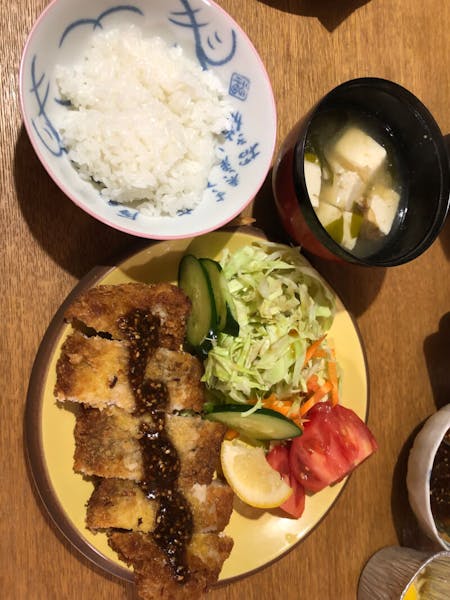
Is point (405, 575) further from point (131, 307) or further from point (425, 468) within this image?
point (131, 307)

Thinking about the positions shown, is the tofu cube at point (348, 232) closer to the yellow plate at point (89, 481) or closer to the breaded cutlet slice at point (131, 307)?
the yellow plate at point (89, 481)

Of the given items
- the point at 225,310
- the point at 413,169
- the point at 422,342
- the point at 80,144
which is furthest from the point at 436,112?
the point at 80,144

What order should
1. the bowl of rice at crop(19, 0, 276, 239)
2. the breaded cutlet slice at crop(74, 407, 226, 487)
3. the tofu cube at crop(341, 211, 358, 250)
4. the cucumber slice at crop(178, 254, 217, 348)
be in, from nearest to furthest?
1. the bowl of rice at crop(19, 0, 276, 239)
2. the breaded cutlet slice at crop(74, 407, 226, 487)
3. the cucumber slice at crop(178, 254, 217, 348)
4. the tofu cube at crop(341, 211, 358, 250)

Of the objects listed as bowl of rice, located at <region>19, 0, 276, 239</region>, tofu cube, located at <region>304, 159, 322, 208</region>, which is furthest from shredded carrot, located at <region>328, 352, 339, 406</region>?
bowl of rice, located at <region>19, 0, 276, 239</region>

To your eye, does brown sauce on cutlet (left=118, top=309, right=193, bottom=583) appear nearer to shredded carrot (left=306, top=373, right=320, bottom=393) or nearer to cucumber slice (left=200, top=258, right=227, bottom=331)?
cucumber slice (left=200, top=258, right=227, bottom=331)

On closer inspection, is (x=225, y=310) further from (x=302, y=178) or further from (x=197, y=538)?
(x=197, y=538)
